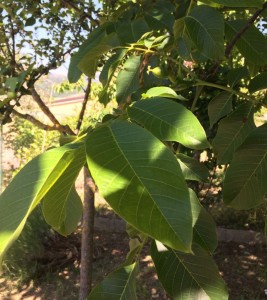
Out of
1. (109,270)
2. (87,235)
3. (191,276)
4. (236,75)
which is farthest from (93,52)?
(109,270)

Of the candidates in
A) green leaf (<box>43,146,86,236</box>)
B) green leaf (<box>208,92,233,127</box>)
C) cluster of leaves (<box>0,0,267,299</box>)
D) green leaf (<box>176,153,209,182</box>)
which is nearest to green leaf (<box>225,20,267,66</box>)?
cluster of leaves (<box>0,0,267,299</box>)

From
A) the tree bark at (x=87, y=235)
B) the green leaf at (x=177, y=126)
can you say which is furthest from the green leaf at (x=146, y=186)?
the tree bark at (x=87, y=235)

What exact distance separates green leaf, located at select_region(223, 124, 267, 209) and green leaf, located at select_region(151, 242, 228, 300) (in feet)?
0.51

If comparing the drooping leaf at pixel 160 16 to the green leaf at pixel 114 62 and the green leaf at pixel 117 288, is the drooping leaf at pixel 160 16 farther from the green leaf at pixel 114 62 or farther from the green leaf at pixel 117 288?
the green leaf at pixel 117 288

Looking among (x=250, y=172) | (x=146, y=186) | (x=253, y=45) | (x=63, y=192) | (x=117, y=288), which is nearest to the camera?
(x=146, y=186)

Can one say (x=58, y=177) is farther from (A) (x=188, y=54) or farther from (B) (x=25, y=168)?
(A) (x=188, y=54)

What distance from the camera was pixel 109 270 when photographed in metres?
3.54

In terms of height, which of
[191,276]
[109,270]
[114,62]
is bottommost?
[109,270]

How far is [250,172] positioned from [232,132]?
0.17 metres

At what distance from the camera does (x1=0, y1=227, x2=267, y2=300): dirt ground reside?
3.13 metres

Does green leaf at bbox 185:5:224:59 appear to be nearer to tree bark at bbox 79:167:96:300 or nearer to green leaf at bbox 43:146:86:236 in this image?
green leaf at bbox 43:146:86:236

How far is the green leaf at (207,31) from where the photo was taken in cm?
86

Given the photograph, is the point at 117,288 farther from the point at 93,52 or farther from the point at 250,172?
the point at 93,52

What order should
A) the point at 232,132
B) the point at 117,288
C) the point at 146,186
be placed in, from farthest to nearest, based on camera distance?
1. the point at 232,132
2. the point at 117,288
3. the point at 146,186
